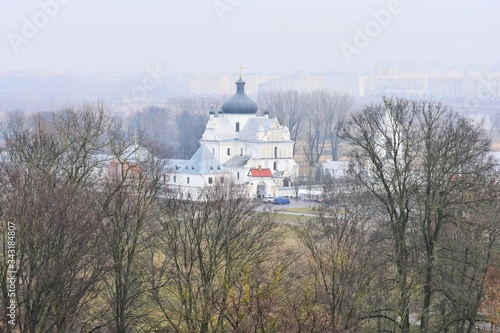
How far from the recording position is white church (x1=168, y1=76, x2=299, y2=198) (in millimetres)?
51469

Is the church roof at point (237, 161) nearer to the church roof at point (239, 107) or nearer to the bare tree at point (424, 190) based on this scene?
the church roof at point (239, 107)

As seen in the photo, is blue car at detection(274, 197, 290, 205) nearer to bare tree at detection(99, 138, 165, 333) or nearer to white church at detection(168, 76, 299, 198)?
white church at detection(168, 76, 299, 198)

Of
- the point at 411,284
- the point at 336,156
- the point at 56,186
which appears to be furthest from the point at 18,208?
the point at 336,156

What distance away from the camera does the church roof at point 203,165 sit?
5128cm

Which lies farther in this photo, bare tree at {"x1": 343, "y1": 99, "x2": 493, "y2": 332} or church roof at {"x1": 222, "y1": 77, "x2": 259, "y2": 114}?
church roof at {"x1": 222, "y1": 77, "x2": 259, "y2": 114}

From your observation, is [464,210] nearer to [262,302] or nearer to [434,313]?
[434,313]

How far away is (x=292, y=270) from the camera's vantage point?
21.6 meters

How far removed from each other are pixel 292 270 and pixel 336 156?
44970mm

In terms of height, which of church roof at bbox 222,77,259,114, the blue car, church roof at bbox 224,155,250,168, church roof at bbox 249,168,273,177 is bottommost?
the blue car

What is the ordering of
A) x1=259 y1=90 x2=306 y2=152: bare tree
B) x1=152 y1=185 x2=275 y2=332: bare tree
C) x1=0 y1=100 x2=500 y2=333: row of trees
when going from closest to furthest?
x1=0 y1=100 x2=500 y2=333: row of trees < x1=152 y1=185 x2=275 y2=332: bare tree < x1=259 y1=90 x2=306 y2=152: bare tree

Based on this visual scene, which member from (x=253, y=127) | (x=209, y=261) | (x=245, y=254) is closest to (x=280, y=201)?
(x=253, y=127)

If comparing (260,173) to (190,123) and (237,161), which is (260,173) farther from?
(190,123)

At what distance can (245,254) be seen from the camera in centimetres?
1850

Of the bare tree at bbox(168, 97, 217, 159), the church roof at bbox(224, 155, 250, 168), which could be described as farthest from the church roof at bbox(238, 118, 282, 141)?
the bare tree at bbox(168, 97, 217, 159)
